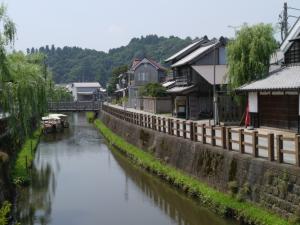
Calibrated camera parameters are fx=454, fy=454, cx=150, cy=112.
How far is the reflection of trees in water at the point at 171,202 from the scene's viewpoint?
16327mm

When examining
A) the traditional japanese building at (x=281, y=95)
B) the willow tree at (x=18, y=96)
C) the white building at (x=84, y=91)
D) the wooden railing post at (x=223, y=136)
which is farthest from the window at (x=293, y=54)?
the white building at (x=84, y=91)

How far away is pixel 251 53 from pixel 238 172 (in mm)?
14348

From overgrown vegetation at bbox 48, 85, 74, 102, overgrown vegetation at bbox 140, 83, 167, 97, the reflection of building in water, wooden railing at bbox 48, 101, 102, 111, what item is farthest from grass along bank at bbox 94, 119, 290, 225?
wooden railing at bbox 48, 101, 102, 111

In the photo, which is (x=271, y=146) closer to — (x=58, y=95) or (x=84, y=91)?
(x=58, y=95)

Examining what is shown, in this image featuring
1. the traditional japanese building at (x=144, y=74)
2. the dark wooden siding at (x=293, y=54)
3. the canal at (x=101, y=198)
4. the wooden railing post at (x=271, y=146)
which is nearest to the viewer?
the wooden railing post at (x=271, y=146)

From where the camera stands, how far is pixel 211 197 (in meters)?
16.9

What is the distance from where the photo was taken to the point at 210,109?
128ft

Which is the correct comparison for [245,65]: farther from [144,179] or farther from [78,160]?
[78,160]

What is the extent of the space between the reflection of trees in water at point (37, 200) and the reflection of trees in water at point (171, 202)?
3740 mm

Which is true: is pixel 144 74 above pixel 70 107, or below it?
above

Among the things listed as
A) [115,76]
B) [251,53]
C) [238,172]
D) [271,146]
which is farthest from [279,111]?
[115,76]

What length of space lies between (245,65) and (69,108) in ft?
153

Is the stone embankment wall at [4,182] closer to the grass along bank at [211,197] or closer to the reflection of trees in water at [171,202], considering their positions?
the reflection of trees in water at [171,202]

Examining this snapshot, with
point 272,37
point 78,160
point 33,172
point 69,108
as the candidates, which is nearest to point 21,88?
point 33,172
